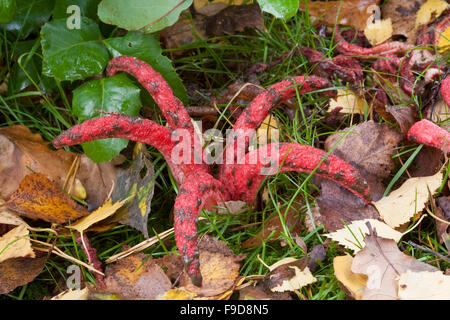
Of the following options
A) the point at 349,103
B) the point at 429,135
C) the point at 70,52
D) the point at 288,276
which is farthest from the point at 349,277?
the point at 70,52

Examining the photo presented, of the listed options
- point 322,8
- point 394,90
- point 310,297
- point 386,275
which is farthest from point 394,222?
point 322,8

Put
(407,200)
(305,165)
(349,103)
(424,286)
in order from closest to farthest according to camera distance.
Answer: (424,286) < (305,165) < (407,200) < (349,103)

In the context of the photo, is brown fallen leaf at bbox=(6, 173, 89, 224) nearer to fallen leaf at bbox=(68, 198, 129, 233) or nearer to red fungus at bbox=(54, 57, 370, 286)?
fallen leaf at bbox=(68, 198, 129, 233)

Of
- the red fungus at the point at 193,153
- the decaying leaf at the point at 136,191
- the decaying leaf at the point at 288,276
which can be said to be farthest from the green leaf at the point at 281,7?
the decaying leaf at the point at 288,276

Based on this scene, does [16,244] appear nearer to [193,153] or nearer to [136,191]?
[136,191]

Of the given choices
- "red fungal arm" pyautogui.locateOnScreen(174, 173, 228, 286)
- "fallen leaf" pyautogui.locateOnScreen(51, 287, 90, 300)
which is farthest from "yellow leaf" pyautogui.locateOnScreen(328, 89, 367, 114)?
"fallen leaf" pyautogui.locateOnScreen(51, 287, 90, 300)

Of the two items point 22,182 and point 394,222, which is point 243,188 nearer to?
point 394,222
